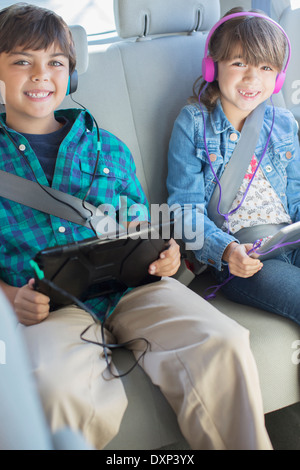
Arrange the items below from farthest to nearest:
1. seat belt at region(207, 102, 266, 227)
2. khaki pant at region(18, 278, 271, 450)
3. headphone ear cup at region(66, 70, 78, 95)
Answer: seat belt at region(207, 102, 266, 227), headphone ear cup at region(66, 70, 78, 95), khaki pant at region(18, 278, 271, 450)

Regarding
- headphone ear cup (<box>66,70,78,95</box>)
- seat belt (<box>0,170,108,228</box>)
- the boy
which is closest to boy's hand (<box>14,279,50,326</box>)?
the boy

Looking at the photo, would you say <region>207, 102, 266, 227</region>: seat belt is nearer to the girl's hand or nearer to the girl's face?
the girl's face

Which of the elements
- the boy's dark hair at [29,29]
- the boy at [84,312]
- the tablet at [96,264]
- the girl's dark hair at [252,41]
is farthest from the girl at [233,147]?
the boy's dark hair at [29,29]

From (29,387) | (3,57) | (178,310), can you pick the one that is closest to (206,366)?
(178,310)

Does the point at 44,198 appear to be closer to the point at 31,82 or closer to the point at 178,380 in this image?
the point at 31,82

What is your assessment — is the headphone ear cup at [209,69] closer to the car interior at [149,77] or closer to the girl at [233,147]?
the girl at [233,147]

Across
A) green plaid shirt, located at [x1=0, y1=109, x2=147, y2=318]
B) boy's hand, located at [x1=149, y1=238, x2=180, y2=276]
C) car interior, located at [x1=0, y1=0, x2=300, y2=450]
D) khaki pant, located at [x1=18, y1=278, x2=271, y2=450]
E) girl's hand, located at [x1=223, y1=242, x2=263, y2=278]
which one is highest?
car interior, located at [x1=0, y1=0, x2=300, y2=450]

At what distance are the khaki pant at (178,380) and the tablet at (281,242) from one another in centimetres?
24

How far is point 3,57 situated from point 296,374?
0.98m

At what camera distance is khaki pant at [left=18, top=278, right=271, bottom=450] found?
2.91 ft

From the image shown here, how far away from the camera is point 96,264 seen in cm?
99

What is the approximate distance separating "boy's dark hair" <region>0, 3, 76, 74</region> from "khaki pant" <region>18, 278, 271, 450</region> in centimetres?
63

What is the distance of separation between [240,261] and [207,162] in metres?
0.33
